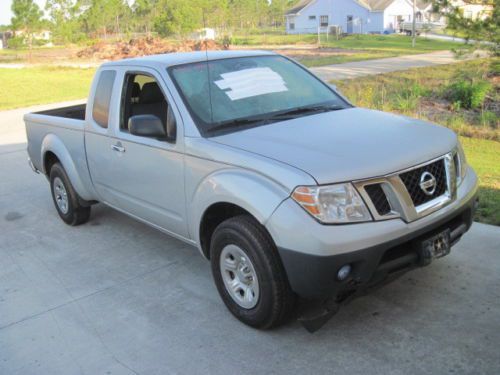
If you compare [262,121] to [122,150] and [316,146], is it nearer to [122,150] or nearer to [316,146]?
[316,146]

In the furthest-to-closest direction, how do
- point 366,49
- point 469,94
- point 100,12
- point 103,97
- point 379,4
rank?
1. point 379,4
2. point 100,12
3. point 366,49
4. point 469,94
5. point 103,97

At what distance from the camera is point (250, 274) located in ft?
12.3

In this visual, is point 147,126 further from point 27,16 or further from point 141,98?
point 27,16

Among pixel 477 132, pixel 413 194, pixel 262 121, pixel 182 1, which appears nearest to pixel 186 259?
pixel 262 121

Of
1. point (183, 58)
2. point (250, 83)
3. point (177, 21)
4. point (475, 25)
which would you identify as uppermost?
point (177, 21)

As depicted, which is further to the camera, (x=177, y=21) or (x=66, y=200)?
(x=177, y=21)

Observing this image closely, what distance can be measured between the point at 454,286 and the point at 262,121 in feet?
6.28

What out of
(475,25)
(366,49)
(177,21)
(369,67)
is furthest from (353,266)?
(177,21)

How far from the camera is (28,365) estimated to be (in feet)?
12.1

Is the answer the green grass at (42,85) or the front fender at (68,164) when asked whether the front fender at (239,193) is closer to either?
the front fender at (68,164)

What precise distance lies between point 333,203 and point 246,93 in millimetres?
1524

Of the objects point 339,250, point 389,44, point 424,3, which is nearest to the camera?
point 339,250

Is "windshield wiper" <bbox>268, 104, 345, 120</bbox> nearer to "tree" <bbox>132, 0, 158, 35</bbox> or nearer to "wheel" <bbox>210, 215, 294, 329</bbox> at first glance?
"wheel" <bbox>210, 215, 294, 329</bbox>

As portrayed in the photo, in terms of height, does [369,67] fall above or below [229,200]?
below
